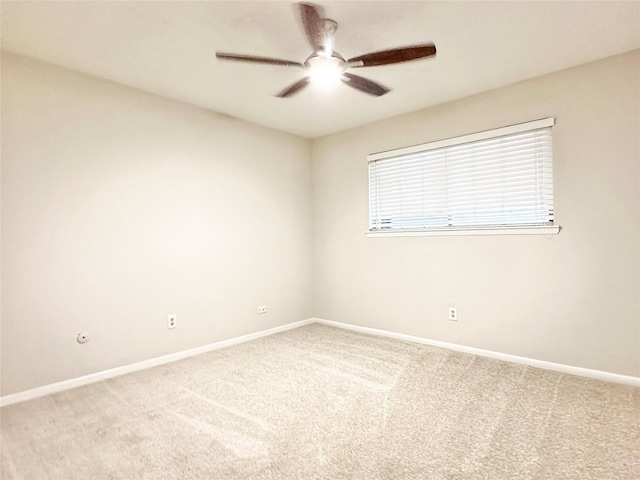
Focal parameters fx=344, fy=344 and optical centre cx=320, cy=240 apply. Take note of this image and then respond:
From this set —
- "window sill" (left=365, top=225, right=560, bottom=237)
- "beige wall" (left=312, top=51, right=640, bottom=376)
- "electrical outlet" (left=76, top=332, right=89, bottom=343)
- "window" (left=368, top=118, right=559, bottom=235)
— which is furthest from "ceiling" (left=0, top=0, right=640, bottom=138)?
"electrical outlet" (left=76, top=332, right=89, bottom=343)

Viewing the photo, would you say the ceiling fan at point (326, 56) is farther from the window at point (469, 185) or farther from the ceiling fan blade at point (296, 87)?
the window at point (469, 185)

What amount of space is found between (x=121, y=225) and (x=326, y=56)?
2.12 meters

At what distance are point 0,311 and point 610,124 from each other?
4.50 meters

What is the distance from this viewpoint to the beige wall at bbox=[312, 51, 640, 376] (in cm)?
250

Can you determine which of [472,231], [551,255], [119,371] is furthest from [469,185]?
[119,371]

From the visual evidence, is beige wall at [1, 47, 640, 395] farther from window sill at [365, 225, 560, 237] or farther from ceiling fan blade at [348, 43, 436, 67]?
ceiling fan blade at [348, 43, 436, 67]

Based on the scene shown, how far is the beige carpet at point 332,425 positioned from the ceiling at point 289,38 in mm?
2371

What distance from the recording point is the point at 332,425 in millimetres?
2002

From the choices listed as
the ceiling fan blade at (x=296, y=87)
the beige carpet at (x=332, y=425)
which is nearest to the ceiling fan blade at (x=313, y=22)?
the ceiling fan blade at (x=296, y=87)

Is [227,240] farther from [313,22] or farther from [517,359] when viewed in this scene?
[517,359]

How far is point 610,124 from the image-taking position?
8.36 ft

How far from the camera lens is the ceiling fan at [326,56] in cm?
169

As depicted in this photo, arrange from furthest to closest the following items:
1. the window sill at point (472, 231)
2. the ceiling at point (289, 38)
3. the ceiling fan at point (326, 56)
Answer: the window sill at point (472, 231), the ceiling at point (289, 38), the ceiling fan at point (326, 56)

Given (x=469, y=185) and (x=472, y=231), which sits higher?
(x=469, y=185)
